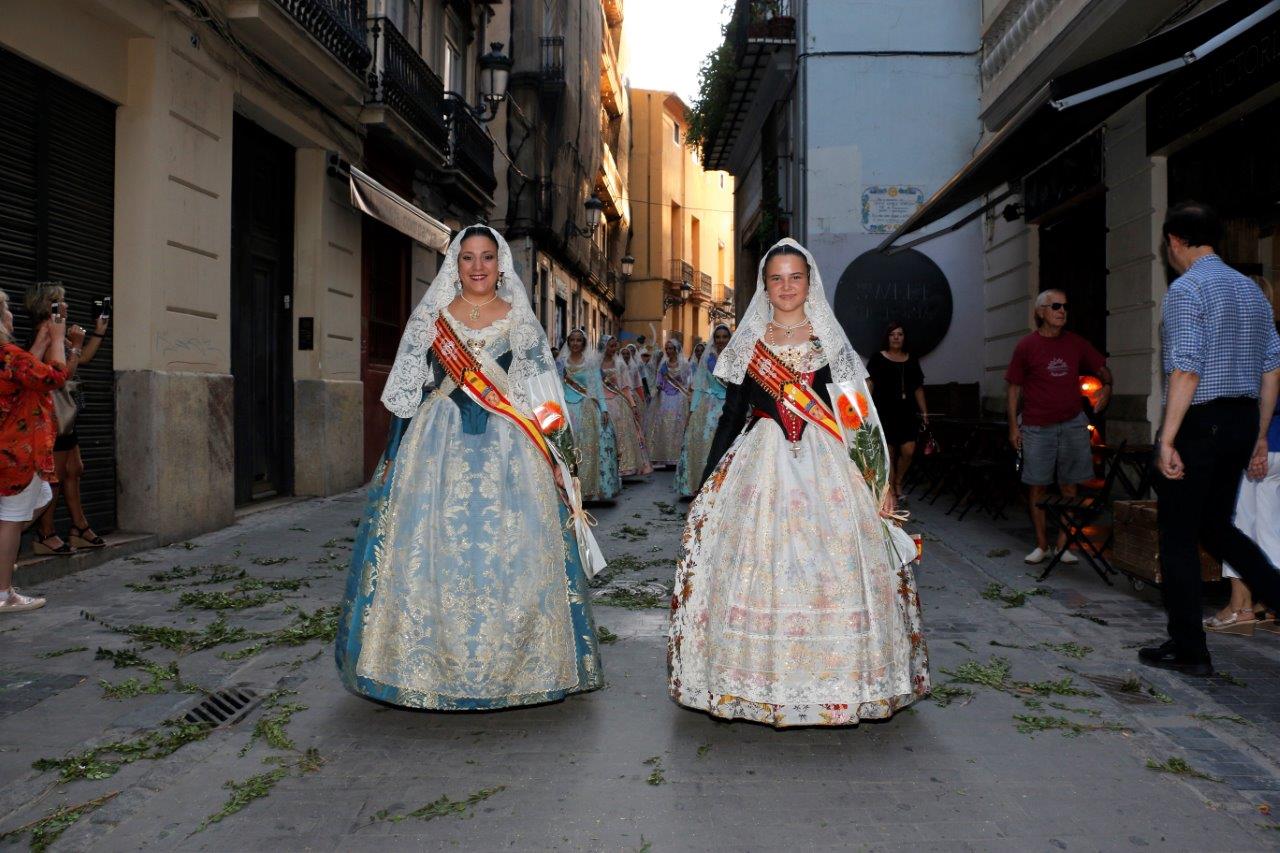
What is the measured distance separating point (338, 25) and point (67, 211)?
438 cm

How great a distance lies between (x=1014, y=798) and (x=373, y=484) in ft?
8.59

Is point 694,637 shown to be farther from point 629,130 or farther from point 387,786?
point 629,130

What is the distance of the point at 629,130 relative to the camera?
48.6 m

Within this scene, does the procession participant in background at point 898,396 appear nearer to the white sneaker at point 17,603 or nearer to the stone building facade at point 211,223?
the stone building facade at point 211,223

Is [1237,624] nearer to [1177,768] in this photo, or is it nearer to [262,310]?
[1177,768]

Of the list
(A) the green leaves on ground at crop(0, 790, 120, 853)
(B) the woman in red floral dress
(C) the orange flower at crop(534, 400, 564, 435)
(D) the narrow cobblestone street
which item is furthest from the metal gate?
(A) the green leaves on ground at crop(0, 790, 120, 853)

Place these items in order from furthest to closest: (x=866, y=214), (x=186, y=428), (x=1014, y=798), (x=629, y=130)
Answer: (x=629, y=130) < (x=866, y=214) < (x=186, y=428) < (x=1014, y=798)

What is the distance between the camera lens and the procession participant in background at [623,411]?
554 inches

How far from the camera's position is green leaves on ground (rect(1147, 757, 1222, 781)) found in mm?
3536

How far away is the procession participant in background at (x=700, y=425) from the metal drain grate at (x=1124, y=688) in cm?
689

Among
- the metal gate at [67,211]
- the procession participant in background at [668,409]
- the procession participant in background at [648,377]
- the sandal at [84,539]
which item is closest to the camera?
the metal gate at [67,211]

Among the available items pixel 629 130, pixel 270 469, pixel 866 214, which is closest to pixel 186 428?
pixel 270 469

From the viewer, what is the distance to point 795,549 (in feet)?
12.6

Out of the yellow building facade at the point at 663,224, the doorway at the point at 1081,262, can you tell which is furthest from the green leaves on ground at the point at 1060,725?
the yellow building facade at the point at 663,224
